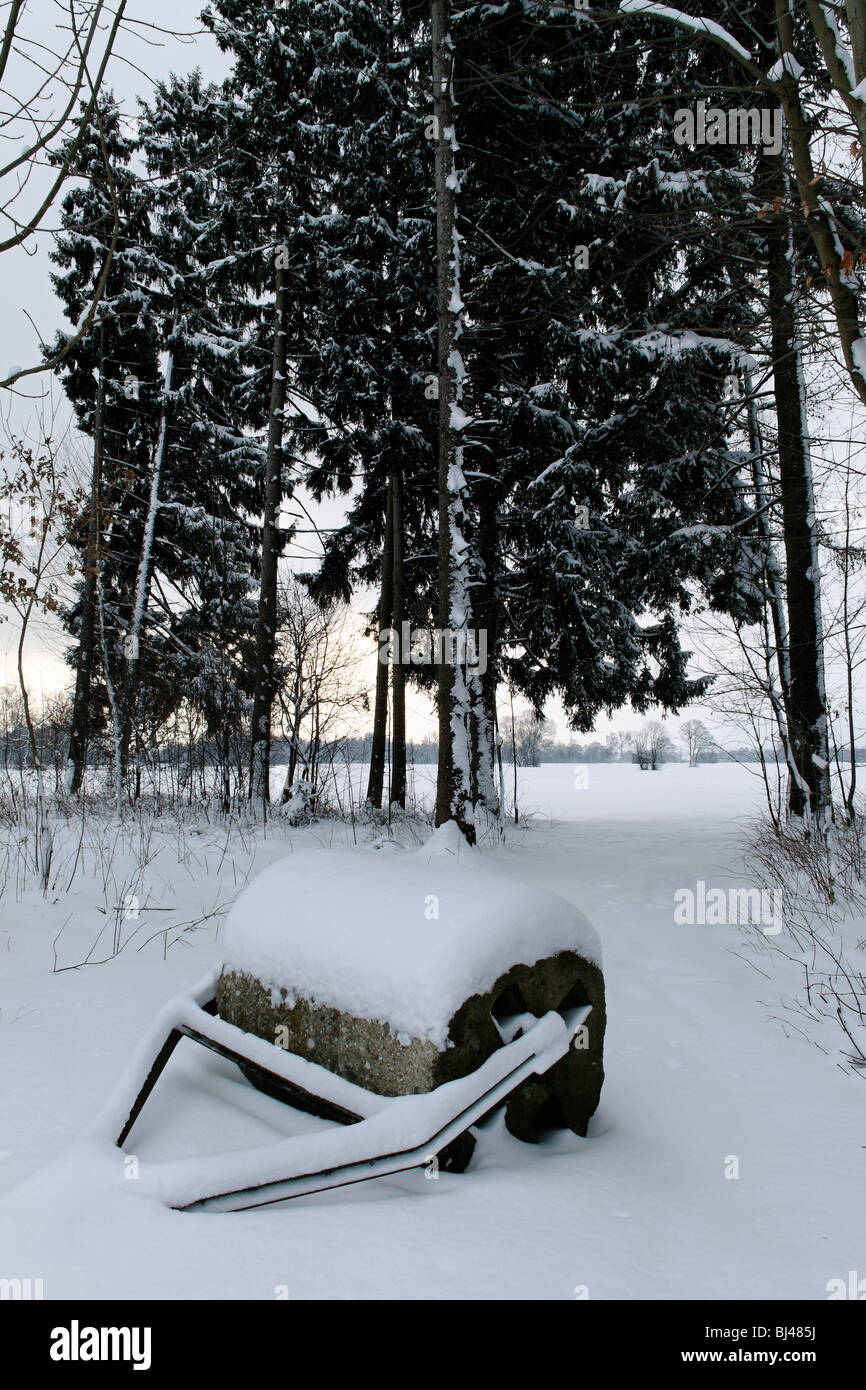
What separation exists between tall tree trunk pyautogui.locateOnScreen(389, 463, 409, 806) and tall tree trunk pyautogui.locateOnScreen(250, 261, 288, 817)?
214cm

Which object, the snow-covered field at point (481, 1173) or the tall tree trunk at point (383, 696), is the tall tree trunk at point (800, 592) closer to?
the snow-covered field at point (481, 1173)

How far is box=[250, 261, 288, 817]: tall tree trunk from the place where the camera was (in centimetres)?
1074

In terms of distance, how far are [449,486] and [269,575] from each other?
5318 millimetres

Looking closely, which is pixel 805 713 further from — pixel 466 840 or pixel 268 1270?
pixel 268 1270

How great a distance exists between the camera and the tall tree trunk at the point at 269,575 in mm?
10742

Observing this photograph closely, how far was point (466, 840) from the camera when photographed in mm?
6930

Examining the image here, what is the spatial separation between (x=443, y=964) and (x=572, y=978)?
62cm

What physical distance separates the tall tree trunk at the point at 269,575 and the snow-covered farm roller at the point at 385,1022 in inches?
304

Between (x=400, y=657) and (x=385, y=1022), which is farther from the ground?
(x=400, y=657)

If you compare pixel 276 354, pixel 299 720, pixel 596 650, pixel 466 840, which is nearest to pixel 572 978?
pixel 466 840

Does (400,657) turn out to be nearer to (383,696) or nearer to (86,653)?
(383,696)

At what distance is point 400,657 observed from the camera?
13.1 metres

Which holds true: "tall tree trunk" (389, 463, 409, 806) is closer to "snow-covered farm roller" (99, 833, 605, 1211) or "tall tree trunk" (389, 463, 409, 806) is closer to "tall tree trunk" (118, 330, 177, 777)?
"tall tree trunk" (118, 330, 177, 777)

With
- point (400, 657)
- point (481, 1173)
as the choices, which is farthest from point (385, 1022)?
point (400, 657)
